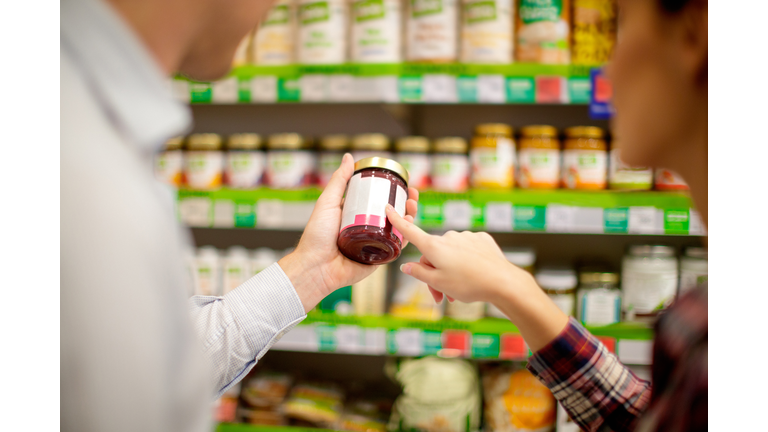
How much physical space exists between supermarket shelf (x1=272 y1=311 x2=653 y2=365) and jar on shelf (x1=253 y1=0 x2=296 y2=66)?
2.93 feet

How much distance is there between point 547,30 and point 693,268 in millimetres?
905

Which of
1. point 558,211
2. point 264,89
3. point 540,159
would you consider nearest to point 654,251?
point 558,211

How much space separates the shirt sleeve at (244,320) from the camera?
2.86 feet

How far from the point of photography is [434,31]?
146cm

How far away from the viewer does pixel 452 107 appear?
1978mm

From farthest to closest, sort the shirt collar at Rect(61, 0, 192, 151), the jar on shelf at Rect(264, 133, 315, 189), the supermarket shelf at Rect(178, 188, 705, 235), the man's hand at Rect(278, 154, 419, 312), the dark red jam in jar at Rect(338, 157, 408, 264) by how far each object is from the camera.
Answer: the jar on shelf at Rect(264, 133, 315, 189)
the supermarket shelf at Rect(178, 188, 705, 235)
the man's hand at Rect(278, 154, 419, 312)
the dark red jam in jar at Rect(338, 157, 408, 264)
the shirt collar at Rect(61, 0, 192, 151)

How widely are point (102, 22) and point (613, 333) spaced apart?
1.56 m

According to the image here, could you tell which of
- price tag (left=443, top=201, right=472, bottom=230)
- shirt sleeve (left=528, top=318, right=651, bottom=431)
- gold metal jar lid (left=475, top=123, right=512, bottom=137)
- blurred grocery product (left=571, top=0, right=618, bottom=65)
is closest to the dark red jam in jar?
shirt sleeve (left=528, top=318, right=651, bottom=431)

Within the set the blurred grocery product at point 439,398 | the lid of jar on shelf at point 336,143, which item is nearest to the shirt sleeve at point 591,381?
the blurred grocery product at point 439,398

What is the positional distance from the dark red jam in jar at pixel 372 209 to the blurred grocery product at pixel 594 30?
86cm

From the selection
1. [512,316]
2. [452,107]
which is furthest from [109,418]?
[452,107]

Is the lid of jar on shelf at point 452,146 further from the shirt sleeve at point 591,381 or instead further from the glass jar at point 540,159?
the shirt sleeve at point 591,381

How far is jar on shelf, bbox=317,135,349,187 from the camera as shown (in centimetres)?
160

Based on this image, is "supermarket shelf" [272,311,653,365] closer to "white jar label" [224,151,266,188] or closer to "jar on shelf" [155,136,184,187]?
"white jar label" [224,151,266,188]
